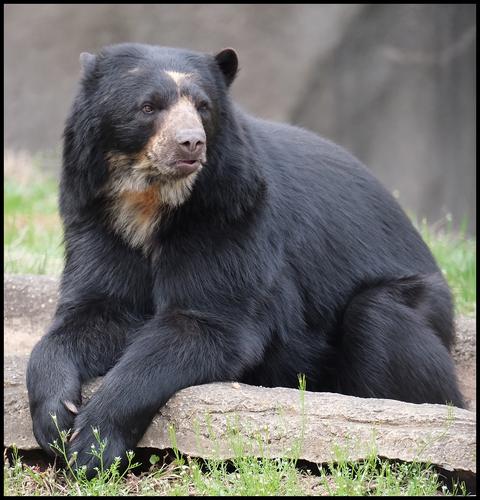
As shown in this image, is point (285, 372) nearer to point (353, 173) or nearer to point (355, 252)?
point (355, 252)

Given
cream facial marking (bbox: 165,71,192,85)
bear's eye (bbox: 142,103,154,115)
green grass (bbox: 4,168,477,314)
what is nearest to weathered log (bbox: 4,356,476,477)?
bear's eye (bbox: 142,103,154,115)

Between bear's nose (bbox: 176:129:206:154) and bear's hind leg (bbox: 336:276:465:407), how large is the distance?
1.43 m

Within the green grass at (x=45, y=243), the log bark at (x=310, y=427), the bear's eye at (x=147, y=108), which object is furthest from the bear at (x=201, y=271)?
the green grass at (x=45, y=243)

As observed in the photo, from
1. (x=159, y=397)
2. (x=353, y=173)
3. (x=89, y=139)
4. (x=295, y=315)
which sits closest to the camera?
(x=159, y=397)

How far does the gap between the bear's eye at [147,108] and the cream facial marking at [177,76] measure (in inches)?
7.1

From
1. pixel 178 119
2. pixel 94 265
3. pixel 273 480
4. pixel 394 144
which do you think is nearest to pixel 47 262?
pixel 94 265

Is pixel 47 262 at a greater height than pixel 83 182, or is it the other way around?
pixel 83 182

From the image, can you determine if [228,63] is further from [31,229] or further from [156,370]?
[31,229]

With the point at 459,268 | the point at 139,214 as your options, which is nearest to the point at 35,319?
the point at 139,214

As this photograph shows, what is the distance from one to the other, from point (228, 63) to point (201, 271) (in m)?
1.17

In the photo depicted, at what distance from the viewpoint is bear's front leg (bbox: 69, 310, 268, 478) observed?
4.16 meters

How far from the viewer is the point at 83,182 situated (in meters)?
4.77

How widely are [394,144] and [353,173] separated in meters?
9.83

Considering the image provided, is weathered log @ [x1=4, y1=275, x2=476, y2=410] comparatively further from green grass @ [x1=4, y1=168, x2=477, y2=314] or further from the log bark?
the log bark
